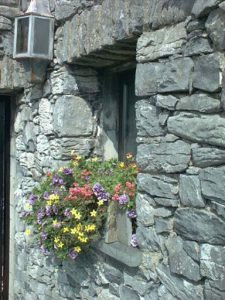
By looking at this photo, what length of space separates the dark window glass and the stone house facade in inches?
2.1

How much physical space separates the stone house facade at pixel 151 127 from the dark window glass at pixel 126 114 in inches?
2.1

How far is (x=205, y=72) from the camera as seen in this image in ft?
6.81

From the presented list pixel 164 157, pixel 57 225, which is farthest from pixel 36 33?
pixel 164 157

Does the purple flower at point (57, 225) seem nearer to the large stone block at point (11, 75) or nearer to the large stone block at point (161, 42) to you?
the large stone block at point (161, 42)

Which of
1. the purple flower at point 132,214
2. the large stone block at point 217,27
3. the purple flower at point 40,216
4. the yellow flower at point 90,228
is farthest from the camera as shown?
the purple flower at point 40,216

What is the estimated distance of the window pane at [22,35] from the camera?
352 cm

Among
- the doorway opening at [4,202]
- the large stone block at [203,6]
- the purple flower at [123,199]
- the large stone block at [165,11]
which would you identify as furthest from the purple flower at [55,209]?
the doorway opening at [4,202]

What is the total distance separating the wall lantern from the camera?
346cm

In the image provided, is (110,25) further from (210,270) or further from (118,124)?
(210,270)

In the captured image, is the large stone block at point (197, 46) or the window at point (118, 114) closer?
the large stone block at point (197, 46)

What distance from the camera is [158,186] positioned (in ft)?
7.82

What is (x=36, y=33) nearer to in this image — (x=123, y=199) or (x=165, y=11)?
(x=165, y=11)

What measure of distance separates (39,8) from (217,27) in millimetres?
1871

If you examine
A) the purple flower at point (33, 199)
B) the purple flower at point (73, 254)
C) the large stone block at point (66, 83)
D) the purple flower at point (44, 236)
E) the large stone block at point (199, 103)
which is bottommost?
the purple flower at point (73, 254)
